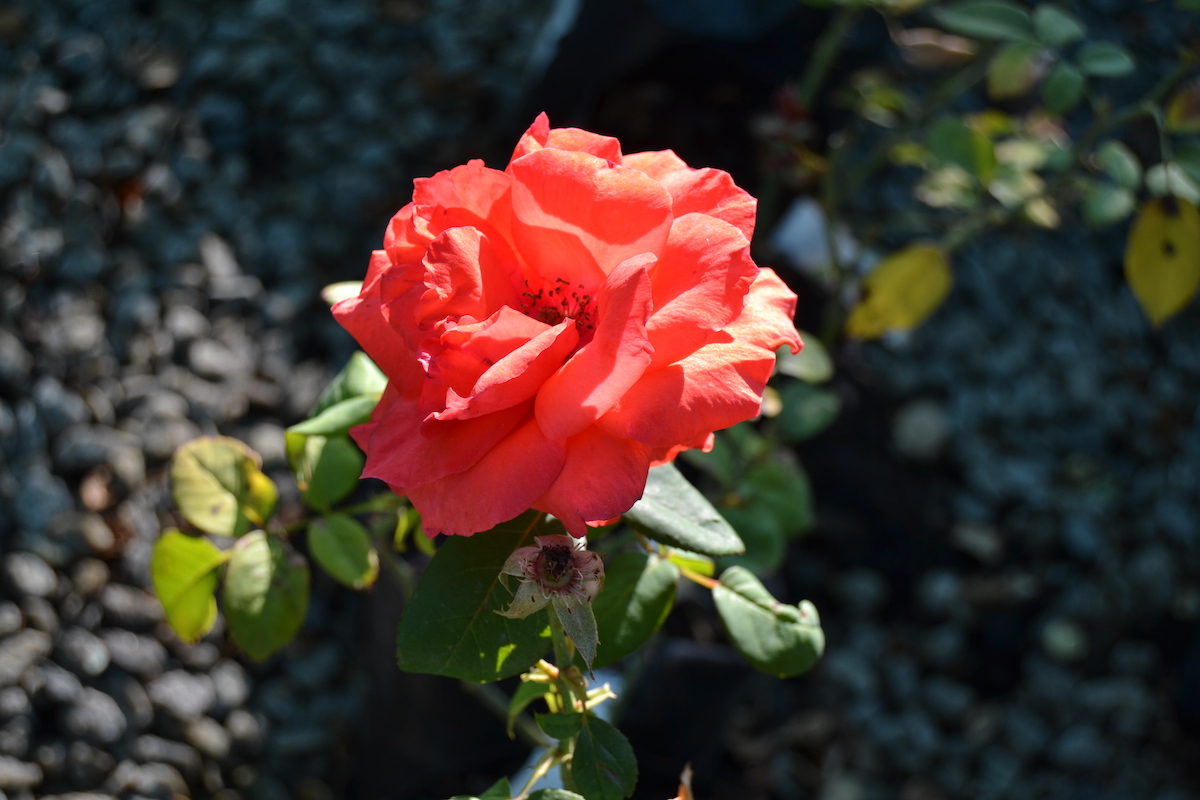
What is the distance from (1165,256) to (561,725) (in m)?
0.84

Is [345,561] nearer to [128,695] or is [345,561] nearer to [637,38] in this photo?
[128,695]

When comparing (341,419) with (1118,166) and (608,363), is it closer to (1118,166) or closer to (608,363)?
(608,363)

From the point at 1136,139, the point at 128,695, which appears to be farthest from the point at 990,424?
the point at 128,695

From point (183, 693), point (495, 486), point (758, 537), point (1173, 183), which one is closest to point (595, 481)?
point (495, 486)

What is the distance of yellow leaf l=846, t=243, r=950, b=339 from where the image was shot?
1.18 m

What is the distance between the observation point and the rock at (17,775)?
4.09 ft

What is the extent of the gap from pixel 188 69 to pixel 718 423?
5.58 feet

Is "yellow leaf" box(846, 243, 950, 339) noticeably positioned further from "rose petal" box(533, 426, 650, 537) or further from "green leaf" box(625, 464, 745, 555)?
"rose petal" box(533, 426, 650, 537)

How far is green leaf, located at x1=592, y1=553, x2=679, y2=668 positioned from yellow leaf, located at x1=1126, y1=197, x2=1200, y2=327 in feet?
2.16

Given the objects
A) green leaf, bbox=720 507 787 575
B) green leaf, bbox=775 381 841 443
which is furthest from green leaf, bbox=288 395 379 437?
green leaf, bbox=775 381 841 443

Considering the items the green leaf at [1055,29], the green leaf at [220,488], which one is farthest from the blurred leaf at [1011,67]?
the green leaf at [220,488]

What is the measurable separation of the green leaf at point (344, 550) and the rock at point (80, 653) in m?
0.83

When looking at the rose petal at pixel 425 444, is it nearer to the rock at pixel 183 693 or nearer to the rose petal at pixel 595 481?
the rose petal at pixel 595 481

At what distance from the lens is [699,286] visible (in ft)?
1.62
